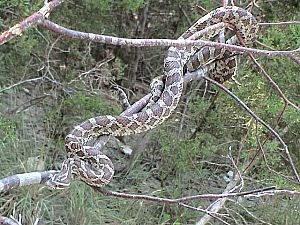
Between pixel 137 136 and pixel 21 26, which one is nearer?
→ pixel 21 26

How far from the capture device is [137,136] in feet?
21.5

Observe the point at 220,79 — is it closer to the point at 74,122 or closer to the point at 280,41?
the point at 280,41

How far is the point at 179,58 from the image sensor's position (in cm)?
329

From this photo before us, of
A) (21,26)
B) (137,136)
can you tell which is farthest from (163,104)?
(137,136)

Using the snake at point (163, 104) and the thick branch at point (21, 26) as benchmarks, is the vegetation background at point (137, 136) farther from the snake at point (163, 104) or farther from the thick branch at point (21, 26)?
the thick branch at point (21, 26)

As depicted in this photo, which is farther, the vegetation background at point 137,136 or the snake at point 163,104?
the vegetation background at point 137,136

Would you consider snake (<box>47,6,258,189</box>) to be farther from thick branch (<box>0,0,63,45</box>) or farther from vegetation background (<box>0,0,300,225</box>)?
thick branch (<box>0,0,63,45</box>)

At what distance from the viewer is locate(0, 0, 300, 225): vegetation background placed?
4961 millimetres

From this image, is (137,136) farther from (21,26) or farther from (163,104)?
(21,26)

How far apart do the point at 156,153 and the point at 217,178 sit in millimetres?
721

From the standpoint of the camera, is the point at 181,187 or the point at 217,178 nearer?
the point at 181,187

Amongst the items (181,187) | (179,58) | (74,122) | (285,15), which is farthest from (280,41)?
(74,122)

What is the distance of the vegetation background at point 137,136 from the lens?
4.96 m

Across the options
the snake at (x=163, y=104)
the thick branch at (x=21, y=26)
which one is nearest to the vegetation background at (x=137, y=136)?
the snake at (x=163, y=104)
